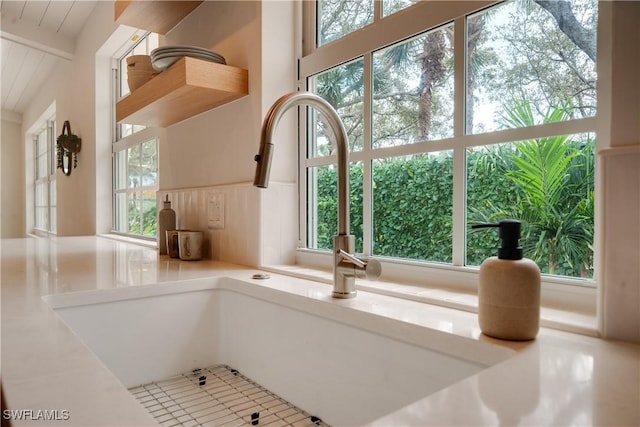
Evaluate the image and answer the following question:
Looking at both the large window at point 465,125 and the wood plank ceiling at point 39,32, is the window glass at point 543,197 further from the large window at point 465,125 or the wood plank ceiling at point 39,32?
the wood plank ceiling at point 39,32

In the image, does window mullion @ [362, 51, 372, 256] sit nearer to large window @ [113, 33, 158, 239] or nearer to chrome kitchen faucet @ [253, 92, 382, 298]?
chrome kitchen faucet @ [253, 92, 382, 298]

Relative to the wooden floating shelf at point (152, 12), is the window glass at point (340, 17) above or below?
below

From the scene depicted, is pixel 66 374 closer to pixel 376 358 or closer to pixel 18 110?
pixel 376 358

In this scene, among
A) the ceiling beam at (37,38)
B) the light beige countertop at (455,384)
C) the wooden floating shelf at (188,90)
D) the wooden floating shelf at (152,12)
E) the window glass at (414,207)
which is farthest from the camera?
the ceiling beam at (37,38)

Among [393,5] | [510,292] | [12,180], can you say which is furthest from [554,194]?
[12,180]

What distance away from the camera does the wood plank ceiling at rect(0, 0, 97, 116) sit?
3.30 meters

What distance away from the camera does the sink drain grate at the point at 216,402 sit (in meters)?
0.81

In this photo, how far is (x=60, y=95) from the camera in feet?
14.4

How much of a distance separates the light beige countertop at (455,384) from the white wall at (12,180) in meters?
7.58

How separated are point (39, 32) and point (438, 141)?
4064mm

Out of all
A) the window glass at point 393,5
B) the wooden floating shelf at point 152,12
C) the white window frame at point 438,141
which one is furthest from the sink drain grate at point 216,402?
the wooden floating shelf at point 152,12

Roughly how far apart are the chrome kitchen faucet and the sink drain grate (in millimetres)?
277

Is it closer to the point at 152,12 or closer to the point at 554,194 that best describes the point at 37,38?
the point at 152,12

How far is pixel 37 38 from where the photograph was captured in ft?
12.0
